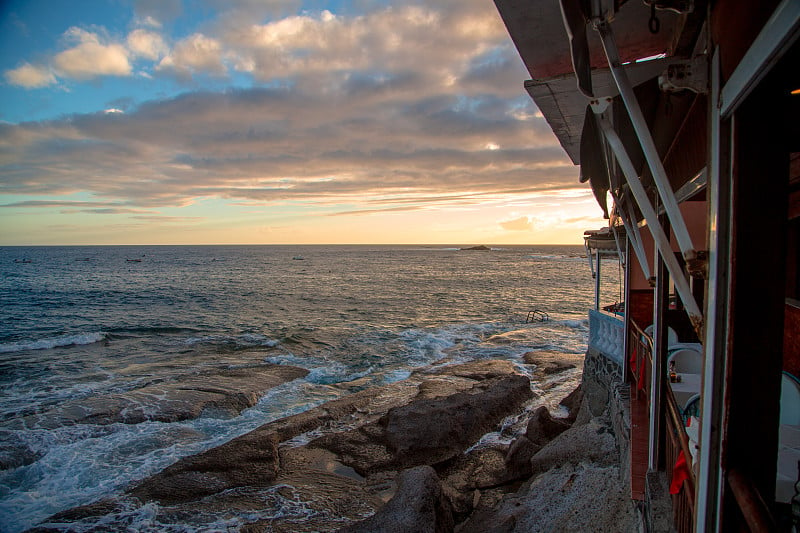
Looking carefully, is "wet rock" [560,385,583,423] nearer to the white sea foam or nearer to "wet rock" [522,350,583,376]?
"wet rock" [522,350,583,376]

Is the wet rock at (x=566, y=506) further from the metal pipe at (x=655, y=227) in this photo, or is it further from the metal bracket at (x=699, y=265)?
the metal bracket at (x=699, y=265)

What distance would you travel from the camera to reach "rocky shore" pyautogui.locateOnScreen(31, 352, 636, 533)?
22.0ft

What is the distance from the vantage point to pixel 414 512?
22.4 feet

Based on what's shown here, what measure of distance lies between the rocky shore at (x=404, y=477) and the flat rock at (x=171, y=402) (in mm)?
2711

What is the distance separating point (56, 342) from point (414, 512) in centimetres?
2493

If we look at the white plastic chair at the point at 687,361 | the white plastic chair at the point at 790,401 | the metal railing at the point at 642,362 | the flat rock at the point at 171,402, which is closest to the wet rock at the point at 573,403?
the metal railing at the point at 642,362

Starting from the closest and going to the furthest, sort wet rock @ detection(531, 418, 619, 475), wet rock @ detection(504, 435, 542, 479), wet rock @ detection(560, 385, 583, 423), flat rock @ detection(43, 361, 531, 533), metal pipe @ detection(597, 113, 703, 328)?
metal pipe @ detection(597, 113, 703, 328), wet rock @ detection(531, 418, 619, 475), flat rock @ detection(43, 361, 531, 533), wet rock @ detection(504, 435, 542, 479), wet rock @ detection(560, 385, 583, 423)

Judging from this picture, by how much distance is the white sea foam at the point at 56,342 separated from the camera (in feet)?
74.3

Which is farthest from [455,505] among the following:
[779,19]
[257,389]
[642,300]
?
[257,389]

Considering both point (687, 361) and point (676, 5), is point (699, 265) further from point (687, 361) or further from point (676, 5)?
point (687, 361)

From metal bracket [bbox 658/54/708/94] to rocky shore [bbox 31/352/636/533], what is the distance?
4762 millimetres

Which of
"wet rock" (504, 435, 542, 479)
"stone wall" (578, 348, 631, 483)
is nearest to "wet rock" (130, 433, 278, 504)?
"wet rock" (504, 435, 542, 479)

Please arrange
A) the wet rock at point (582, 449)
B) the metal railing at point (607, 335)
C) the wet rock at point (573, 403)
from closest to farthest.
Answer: the wet rock at point (582, 449)
the metal railing at point (607, 335)
the wet rock at point (573, 403)

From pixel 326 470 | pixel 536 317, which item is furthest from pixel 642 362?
pixel 536 317
